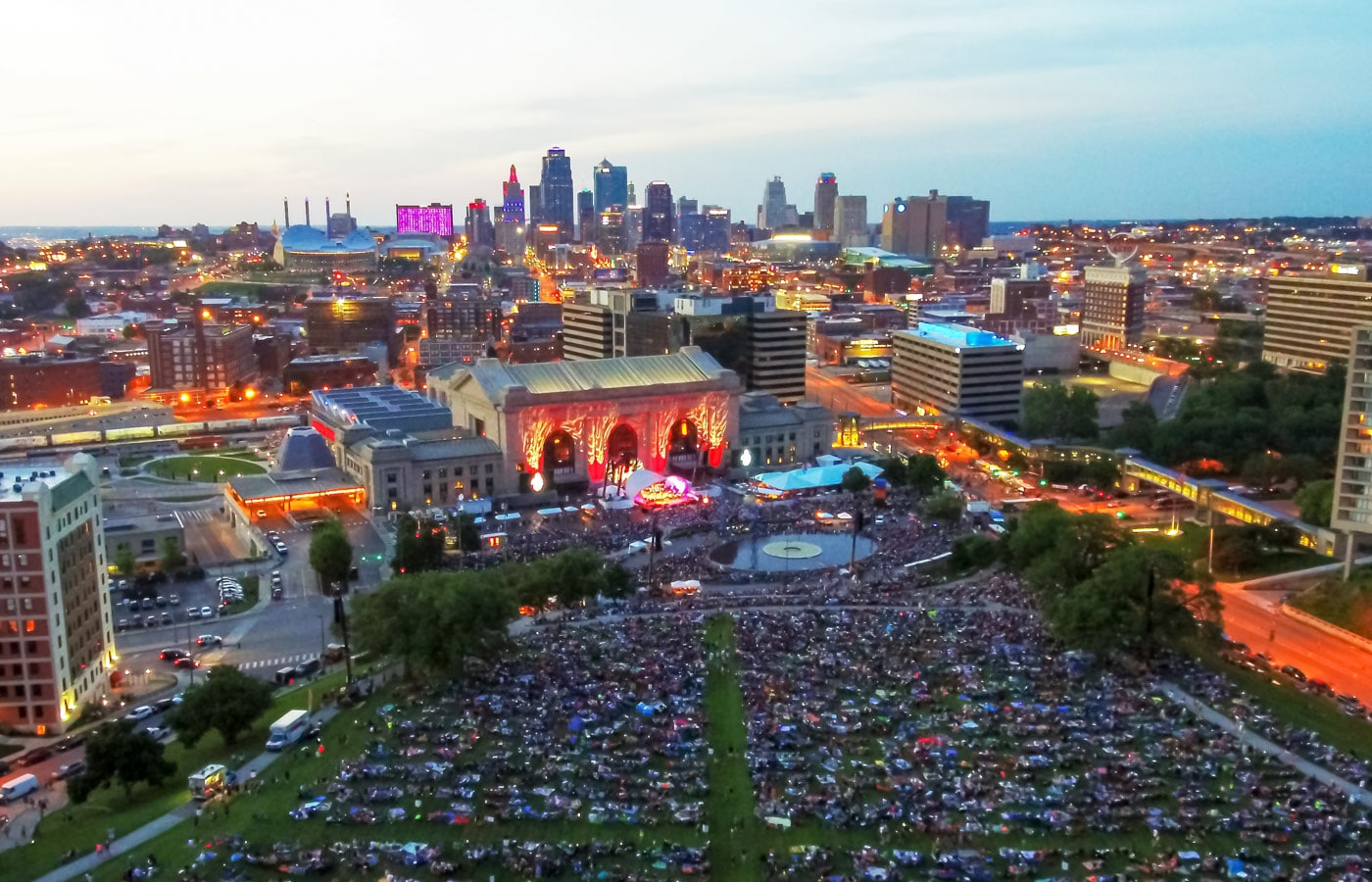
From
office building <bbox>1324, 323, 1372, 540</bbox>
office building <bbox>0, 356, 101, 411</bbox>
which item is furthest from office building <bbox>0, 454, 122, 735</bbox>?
office building <bbox>0, 356, 101, 411</bbox>

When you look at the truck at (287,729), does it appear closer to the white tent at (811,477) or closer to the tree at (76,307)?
the white tent at (811,477)

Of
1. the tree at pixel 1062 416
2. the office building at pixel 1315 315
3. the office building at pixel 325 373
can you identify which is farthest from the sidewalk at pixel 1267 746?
the office building at pixel 325 373

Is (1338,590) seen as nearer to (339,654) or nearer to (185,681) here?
(339,654)

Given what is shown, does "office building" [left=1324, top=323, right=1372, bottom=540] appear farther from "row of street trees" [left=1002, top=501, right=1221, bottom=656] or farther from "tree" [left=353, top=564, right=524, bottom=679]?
"tree" [left=353, top=564, right=524, bottom=679]

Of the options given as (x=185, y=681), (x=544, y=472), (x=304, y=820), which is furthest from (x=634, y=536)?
(x=304, y=820)

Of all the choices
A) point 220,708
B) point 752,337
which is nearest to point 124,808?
point 220,708

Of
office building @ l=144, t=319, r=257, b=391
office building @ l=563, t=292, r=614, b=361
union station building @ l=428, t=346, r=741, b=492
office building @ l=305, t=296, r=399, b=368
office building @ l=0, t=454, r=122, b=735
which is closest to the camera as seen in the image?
office building @ l=0, t=454, r=122, b=735

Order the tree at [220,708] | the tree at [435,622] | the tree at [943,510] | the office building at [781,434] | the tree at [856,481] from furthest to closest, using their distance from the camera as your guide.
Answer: the office building at [781,434]
the tree at [856,481]
the tree at [943,510]
the tree at [435,622]
the tree at [220,708]
